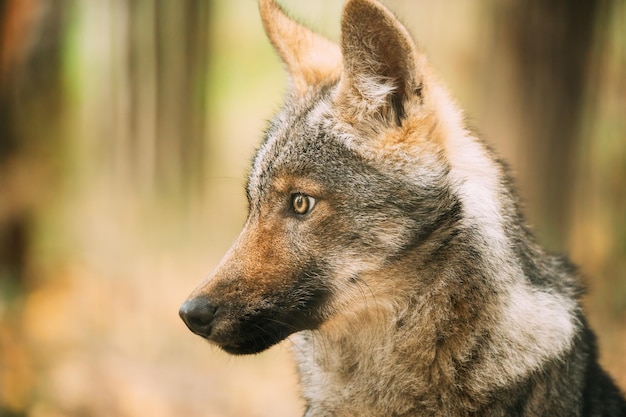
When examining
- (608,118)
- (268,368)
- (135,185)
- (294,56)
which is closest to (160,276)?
(135,185)

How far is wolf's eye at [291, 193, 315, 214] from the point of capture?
122 inches

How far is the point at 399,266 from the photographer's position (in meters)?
3.08

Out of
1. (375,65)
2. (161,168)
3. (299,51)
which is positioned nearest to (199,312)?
(375,65)

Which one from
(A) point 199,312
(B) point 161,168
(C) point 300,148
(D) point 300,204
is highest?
(C) point 300,148

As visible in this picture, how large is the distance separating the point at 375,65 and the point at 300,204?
2.29 ft

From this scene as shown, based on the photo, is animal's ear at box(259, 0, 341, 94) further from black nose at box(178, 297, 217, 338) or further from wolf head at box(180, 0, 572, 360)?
black nose at box(178, 297, 217, 338)

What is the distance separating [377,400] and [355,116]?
1302 millimetres

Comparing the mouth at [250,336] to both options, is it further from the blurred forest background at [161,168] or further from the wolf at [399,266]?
the blurred forest background at [161,168]

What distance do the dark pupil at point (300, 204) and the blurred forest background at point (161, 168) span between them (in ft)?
9.67

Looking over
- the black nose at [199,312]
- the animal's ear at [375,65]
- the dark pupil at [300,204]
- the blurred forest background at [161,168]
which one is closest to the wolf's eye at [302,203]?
the dark pupil at [300,204]

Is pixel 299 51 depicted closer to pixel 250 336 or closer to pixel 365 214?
pixel 365 214

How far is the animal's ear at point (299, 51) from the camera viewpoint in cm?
380

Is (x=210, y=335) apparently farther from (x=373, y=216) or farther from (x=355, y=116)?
(x=355, y=116)

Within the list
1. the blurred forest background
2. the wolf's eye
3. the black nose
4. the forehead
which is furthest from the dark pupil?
the blurred forest background
